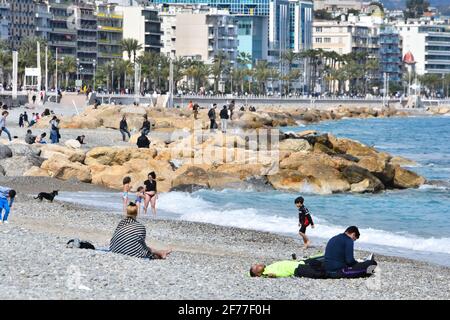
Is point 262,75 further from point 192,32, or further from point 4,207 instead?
point 4,207

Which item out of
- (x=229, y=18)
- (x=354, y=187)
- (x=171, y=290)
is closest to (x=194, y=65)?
(x=229, y=18)

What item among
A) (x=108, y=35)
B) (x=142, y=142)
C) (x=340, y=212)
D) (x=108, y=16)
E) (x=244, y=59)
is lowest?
(x=340, y=212)

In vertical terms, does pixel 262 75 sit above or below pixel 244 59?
below

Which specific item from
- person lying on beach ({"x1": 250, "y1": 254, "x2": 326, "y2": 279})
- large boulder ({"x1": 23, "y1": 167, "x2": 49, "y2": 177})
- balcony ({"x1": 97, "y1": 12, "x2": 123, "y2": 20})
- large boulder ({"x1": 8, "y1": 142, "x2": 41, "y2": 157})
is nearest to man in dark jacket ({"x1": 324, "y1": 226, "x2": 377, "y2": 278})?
person lying on beach ({"x1": 250, "y1": 254, "x2": 326, "y2": 279})

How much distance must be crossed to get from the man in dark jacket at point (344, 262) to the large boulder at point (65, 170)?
16348 mm

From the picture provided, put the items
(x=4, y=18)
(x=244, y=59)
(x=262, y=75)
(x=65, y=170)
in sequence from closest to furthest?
1. (x=65, y=170)
2. (x=4, y=18)
3. (x=262, y=75)
4. (x=244, y=59)

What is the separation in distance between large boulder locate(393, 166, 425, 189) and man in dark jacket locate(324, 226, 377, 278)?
835 inches

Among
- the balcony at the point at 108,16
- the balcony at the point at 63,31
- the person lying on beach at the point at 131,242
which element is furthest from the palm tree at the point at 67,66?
the person lying on beach at the point at 131,242

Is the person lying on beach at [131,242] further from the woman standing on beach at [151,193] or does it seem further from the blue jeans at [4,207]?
the woman standing on beach at [151,193]

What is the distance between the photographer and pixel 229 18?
577 feet

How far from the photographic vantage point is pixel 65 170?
106ft

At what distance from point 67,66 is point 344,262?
12091 centimetres

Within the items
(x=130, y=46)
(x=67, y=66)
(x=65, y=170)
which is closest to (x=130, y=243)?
(x=65, y=170)

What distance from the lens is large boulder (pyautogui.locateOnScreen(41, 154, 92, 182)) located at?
105ft
